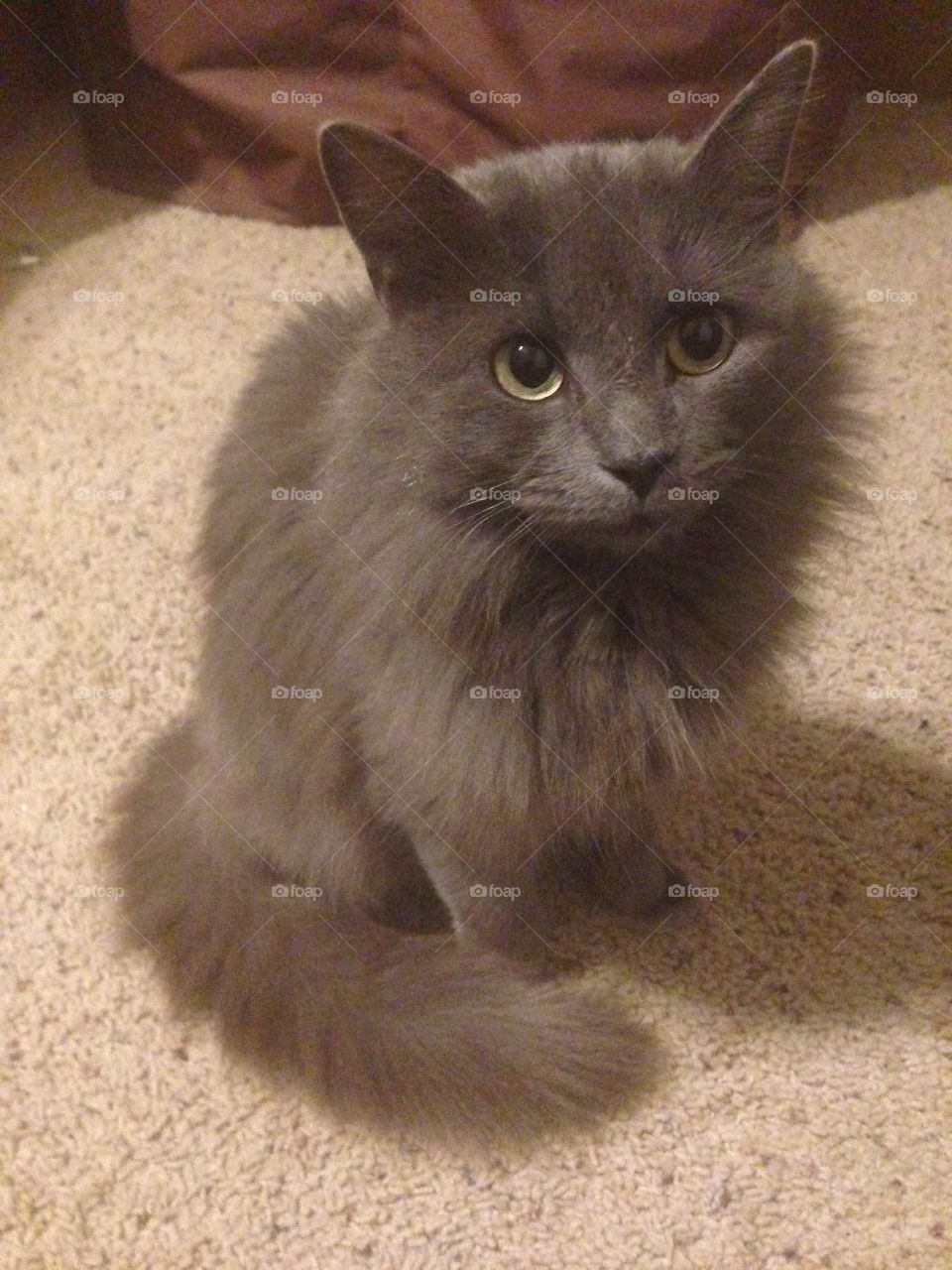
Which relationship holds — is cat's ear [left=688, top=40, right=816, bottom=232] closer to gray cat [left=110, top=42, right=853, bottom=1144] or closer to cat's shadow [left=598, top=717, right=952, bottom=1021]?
gray cat [left=110, top=42, right=853, bottom=1144]

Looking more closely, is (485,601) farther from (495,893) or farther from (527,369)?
(495,893)

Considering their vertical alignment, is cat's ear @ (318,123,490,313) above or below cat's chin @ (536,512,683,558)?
above

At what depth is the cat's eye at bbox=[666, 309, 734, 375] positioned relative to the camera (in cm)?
92

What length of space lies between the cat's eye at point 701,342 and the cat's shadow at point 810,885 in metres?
0.72

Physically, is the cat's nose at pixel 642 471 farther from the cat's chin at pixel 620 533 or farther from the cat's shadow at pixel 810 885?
the cat's shadow at pixel 810 885

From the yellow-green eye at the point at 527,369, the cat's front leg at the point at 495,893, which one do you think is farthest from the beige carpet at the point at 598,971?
the yellow-green eye at the point at 527,369

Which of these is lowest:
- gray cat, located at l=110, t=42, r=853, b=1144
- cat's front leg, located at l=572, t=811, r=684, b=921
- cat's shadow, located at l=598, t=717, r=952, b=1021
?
cat's shadow, located at l=598, t=717, r=952, b=1021

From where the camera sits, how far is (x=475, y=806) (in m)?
1.09

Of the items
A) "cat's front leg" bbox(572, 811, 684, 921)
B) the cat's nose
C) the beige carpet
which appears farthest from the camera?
"cat's front leg" bbox(572, 811, 684, 921)

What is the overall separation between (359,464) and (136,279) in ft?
4.47

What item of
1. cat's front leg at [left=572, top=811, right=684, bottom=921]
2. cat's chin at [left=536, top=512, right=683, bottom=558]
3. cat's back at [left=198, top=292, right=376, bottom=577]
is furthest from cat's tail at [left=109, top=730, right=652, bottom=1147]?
cat's chin at [left=536, top=512, right=683, bottom=558]

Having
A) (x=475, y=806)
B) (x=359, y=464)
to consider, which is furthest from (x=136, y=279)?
(x=475, y=806)

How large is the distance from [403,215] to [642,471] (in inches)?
11.7

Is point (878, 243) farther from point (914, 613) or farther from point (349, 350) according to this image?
point (349, 350)
